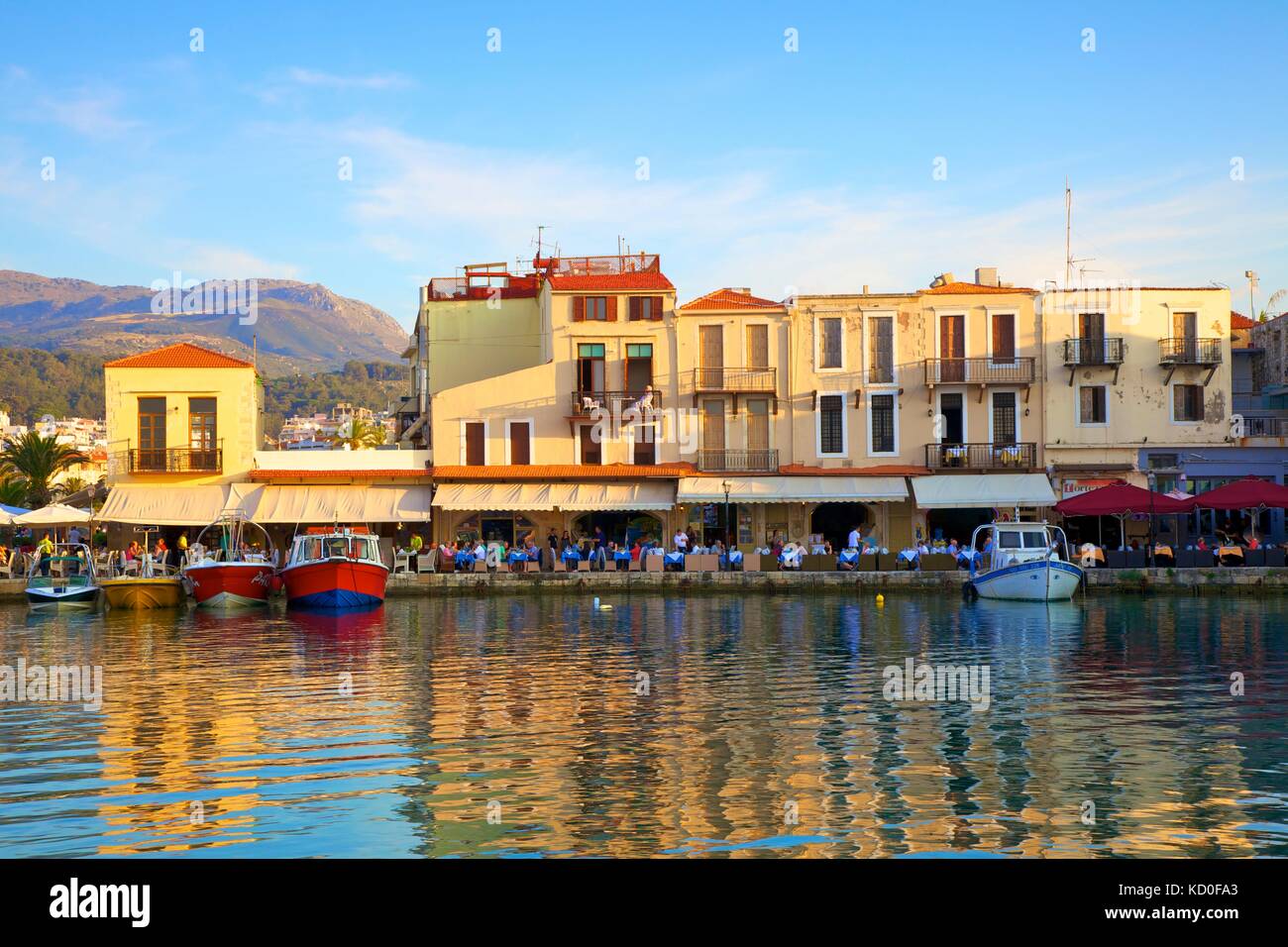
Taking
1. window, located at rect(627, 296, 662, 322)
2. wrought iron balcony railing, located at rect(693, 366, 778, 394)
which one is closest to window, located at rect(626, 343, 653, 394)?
window, located at rect(627, 296, 662, 322)

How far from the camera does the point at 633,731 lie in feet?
56.3

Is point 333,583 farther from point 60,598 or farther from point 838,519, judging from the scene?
point 838,519

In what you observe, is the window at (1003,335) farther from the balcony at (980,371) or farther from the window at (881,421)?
the window at (881,421)

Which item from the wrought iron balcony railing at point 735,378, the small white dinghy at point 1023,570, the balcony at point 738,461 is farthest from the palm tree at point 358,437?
the small white dinghy at point 1023,570

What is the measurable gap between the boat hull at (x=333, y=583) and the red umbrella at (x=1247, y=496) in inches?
1050

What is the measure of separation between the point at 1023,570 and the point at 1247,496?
29.6ft

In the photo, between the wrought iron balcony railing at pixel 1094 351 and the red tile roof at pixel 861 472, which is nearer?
the red tile roof at pixel 861 472

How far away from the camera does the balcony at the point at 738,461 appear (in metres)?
51.1

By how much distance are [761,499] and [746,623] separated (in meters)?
14.8

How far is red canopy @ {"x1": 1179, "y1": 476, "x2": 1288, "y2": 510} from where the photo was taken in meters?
41.7

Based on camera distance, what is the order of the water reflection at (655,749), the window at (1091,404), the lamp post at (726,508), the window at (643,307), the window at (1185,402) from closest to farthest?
the water reflection at (655,749) → the lamp post at (726,508) → the window at (1185,402) → the window at (1091,404) → the window at (643,307)

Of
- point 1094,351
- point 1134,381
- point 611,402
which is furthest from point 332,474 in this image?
point 1134,381

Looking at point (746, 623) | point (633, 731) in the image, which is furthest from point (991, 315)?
point (633, 731)

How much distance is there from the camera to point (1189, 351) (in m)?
50.5
